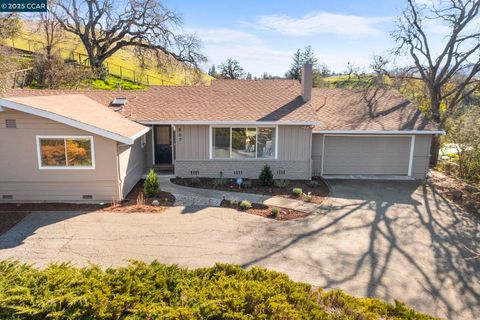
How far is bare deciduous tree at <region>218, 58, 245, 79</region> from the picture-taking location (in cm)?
4151

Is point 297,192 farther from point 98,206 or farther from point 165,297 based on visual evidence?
point 165,297

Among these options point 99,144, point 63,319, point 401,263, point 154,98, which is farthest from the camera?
point 154,98

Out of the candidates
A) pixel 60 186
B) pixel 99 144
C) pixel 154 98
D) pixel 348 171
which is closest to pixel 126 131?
pixel 99 144

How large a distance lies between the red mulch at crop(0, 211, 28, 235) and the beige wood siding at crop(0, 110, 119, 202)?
1.02m

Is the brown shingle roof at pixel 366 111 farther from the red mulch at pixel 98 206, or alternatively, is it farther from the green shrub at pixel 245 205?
the red mulch at pixel 98 206

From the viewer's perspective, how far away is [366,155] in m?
15.9

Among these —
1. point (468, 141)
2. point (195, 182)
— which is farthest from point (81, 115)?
point (468, 141)

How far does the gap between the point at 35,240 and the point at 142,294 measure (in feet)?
18.6

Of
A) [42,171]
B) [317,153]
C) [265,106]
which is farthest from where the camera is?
[317,153]

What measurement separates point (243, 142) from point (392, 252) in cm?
774

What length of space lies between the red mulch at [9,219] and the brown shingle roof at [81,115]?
3247mm

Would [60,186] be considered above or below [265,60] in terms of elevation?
below

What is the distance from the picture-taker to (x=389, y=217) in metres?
11.2

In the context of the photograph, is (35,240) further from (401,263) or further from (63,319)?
(401,263)
